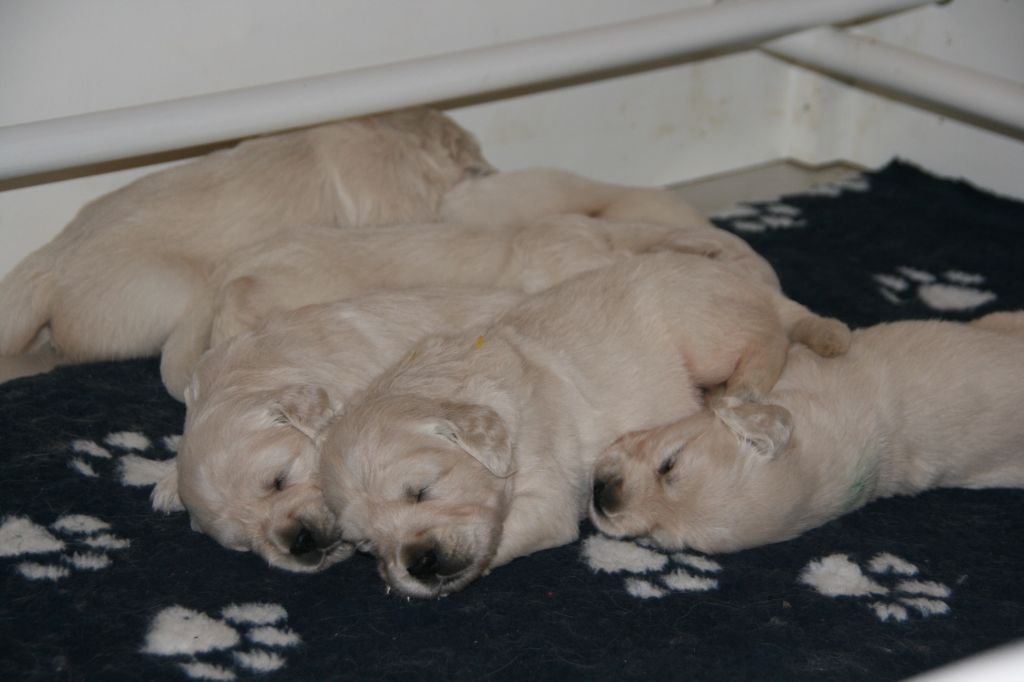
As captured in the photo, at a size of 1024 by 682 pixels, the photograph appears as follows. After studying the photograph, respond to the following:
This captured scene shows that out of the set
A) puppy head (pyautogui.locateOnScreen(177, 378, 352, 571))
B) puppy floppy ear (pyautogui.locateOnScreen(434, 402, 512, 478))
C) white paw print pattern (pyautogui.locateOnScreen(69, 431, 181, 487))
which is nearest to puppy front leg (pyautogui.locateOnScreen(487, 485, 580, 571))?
puppy floppy ear (pyautogui.locateOnScreen(434, 402, 512, 478))

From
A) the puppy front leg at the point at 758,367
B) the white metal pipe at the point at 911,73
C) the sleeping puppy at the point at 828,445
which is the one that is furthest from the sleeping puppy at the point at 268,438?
the white metal pipe at the point at 911,73

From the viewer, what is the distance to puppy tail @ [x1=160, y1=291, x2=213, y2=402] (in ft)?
10.0

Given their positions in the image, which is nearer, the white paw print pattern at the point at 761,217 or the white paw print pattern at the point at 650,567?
the white paw print pattern at the point at 650,567

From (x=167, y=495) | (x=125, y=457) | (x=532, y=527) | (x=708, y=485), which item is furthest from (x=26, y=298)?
(x=708, y=485)

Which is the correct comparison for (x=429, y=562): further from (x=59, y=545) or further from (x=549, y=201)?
(x=549, y=201)

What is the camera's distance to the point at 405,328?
112 inches

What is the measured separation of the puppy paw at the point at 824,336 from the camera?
2.82 m

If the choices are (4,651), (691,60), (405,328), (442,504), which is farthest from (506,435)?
(691,60)

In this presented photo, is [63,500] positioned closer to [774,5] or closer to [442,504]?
[442,504]

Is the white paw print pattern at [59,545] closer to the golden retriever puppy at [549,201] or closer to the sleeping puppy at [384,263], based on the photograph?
the sleeping puppy at [384,263]

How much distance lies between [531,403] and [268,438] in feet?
1.83

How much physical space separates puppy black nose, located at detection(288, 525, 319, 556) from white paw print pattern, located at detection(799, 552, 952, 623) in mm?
1006

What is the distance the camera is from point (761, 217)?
14.0ft

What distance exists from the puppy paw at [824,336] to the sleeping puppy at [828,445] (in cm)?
2
